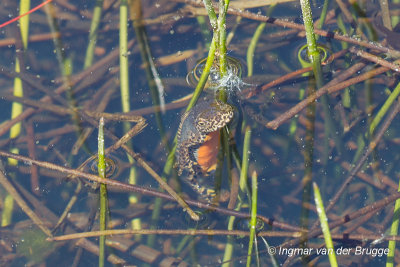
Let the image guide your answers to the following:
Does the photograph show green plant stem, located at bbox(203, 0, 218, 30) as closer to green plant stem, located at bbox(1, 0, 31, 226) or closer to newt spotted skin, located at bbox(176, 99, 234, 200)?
newt spotted skin, located at bbox(176, 99, 234, 200)

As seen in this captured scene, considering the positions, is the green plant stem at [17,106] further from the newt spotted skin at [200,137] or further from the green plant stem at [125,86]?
the newt spotted skin at [200,137]

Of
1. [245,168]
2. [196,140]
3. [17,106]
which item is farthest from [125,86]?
[245,168]

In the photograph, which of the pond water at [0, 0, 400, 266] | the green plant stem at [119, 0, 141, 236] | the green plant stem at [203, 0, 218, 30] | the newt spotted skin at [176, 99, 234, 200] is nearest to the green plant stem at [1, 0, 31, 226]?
the pond water at [0, 0, 400, 266]

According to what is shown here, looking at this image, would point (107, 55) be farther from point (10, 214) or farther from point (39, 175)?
point (10, 214)

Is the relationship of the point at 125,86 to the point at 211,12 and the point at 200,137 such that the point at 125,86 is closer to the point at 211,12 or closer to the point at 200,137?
the point at 200,137

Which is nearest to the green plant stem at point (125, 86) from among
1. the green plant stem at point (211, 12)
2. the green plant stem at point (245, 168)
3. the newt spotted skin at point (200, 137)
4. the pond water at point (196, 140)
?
the pond water at point (196, 140)
